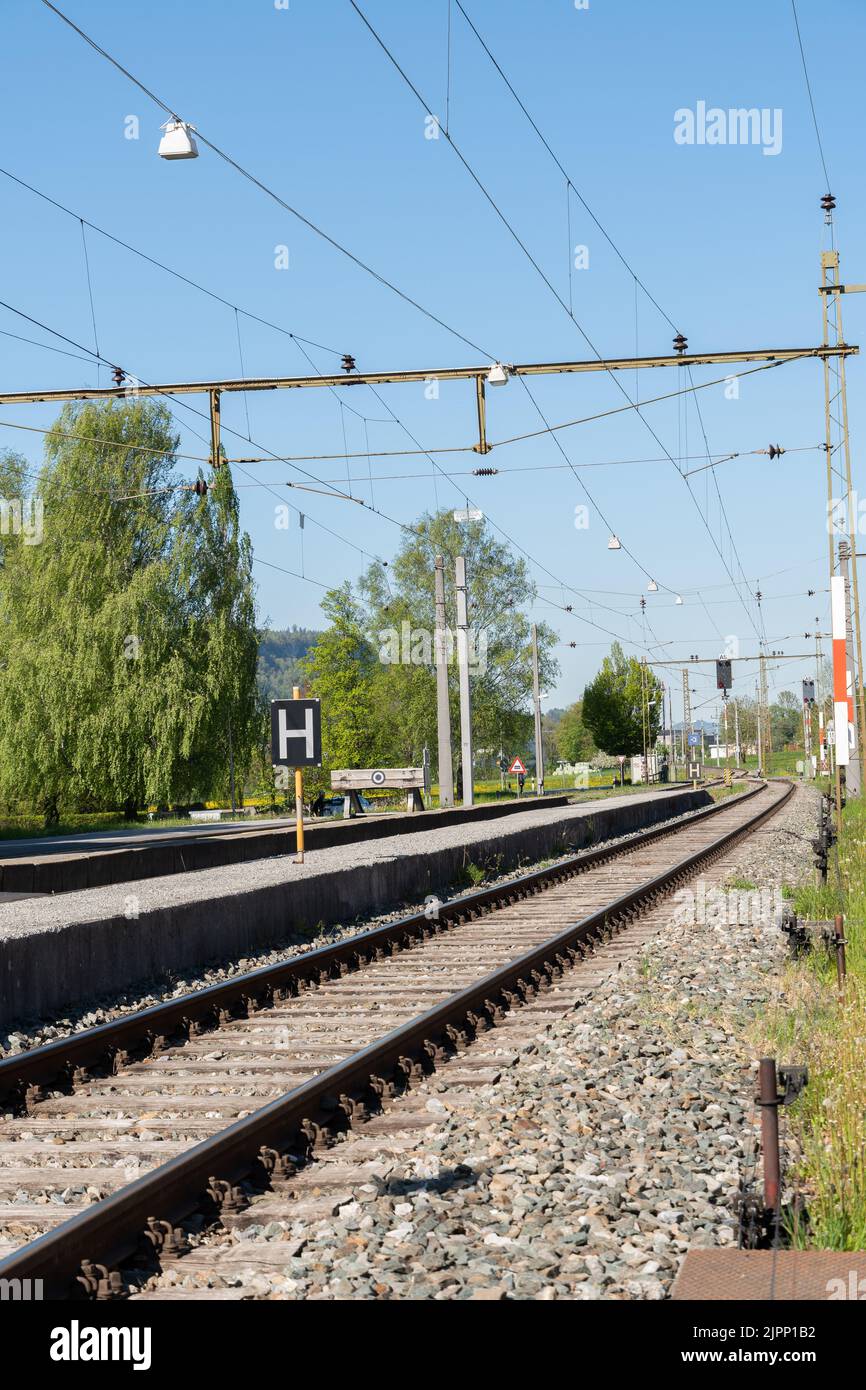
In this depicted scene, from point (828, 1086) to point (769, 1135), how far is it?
1.71 meters

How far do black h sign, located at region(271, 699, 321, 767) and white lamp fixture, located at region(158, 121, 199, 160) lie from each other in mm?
6061

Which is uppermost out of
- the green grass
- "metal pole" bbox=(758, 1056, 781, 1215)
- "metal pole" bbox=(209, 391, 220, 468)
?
"metal pole" bbox=(209, 391, 220, 468)

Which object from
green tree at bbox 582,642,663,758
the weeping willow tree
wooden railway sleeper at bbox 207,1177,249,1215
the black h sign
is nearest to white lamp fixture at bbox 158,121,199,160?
the black h sign

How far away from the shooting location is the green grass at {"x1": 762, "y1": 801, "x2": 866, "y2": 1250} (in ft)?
17.5

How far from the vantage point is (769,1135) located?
213 inches

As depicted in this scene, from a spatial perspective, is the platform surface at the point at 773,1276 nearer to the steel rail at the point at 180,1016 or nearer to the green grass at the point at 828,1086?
the green grass at the point at 828,1086

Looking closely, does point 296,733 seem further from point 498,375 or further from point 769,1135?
point 769,1135

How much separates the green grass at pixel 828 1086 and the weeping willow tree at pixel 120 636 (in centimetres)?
3830

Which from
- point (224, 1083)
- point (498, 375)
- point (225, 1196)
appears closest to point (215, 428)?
point (498, 375)

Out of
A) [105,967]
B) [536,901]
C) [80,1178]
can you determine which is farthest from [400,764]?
[80,1178]

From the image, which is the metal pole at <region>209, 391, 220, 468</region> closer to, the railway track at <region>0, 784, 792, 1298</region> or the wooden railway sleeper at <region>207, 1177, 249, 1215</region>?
the railway track at <region>0, 784, 792, 1298</region>

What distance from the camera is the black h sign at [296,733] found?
703 inches

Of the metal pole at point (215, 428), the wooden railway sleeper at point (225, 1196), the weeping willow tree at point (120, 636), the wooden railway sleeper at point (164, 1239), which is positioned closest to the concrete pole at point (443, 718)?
the weeping willow tree at point (120, 636)
